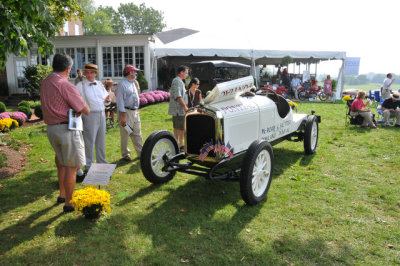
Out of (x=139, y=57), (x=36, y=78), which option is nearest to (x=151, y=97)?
(x=139, y=57)

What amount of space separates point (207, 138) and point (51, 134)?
7.07 feet

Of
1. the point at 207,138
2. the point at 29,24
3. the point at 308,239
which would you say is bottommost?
the point at 308,239

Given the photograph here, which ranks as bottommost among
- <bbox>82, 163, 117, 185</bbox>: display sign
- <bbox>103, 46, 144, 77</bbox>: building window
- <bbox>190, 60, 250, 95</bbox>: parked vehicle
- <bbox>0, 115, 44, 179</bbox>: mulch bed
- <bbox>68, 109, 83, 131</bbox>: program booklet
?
<bbox>0, 115, 44, 179</bbox>: mulch bed

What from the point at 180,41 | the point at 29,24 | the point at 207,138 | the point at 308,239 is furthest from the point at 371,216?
the point at 180,41

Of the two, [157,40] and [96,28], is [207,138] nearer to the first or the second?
[157,40]

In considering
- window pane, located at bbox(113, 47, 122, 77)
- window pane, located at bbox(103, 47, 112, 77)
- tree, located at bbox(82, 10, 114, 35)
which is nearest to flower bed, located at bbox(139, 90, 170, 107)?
window pane, located at bbox(113, 47, 122, 77)

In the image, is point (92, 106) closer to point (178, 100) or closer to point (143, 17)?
point (178, 100)

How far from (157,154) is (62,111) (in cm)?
169

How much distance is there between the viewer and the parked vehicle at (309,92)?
19041mm

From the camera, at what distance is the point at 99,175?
12.7 ft

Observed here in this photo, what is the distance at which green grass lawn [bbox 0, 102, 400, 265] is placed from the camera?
10.00 feet

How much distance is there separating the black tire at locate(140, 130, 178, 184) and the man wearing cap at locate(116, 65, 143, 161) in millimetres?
1336

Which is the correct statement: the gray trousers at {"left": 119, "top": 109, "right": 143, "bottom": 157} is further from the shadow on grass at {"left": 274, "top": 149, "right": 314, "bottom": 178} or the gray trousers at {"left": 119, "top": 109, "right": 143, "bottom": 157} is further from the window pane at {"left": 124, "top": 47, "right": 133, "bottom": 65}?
the window pane at {"left": 124, "top": 47, "right": 133, "bottom": 65}

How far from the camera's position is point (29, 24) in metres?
4.56
